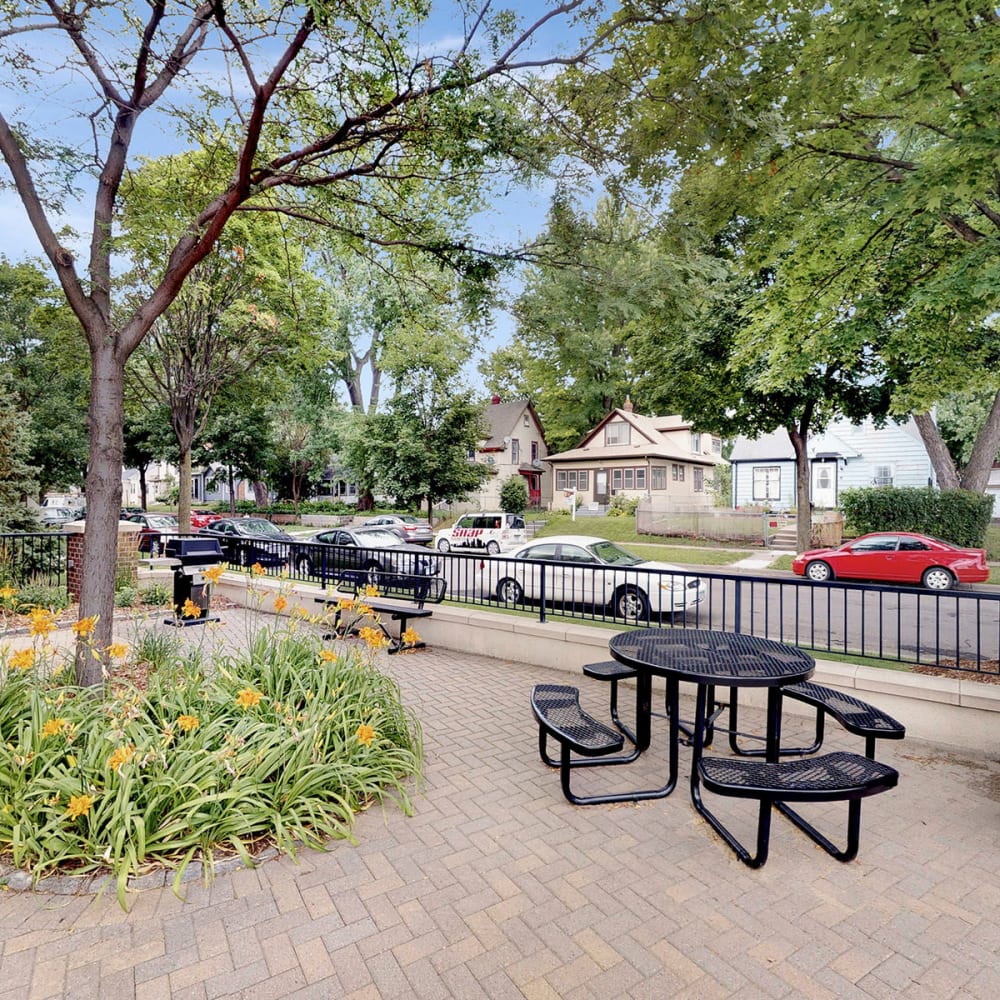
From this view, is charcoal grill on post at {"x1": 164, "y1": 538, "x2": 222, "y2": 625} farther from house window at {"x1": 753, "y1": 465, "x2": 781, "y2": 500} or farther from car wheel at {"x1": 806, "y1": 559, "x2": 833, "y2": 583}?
house window at {"x1": 753, "y1": 465, "x2": 781, "y2": 500}

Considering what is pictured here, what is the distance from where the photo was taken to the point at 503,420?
41.7 metres

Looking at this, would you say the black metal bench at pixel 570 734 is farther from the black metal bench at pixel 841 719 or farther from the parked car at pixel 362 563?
the parked car at pixel 362 563

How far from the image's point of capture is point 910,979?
2.25 meters

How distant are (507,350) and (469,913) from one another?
4730 centimetres

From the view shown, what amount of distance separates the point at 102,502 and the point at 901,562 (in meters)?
16.0

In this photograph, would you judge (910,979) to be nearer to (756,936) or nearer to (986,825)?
(756,936)

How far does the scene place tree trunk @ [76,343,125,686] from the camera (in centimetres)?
472

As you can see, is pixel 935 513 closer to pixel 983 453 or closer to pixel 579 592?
pixel 983 453

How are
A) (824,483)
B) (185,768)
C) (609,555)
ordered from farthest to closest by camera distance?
(824,483) → (609,555) → (185,768)

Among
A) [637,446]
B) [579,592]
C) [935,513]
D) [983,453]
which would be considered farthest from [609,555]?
[637,446]

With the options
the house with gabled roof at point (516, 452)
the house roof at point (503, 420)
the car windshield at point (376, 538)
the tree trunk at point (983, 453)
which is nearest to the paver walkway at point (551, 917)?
the car windshield at point (376, 538)

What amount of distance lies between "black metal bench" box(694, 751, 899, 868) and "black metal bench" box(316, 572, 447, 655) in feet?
15.5

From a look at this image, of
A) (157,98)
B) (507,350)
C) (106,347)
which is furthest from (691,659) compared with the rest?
(507,350)

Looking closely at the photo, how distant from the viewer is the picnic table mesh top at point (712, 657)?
326cm
